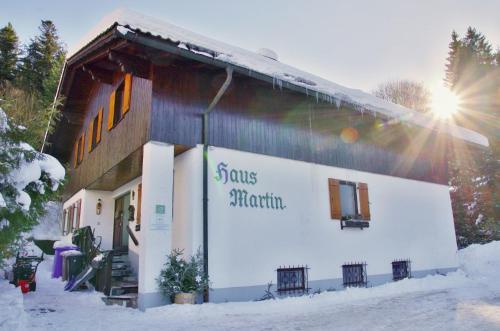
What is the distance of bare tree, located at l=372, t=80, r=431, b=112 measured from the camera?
25.7m

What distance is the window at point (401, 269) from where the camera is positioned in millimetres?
10299

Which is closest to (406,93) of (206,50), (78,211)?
(78,211)

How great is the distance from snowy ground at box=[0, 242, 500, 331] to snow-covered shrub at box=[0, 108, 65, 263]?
1281 millimetres

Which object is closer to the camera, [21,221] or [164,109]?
[21,221]

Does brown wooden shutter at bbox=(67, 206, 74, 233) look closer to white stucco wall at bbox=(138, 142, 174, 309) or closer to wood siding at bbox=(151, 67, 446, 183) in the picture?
white stucco wall at bbox=(138, 142, 174, 309)

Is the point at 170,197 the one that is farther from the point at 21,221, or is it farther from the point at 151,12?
the point at 151,12

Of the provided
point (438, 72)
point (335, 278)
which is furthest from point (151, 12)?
point (438, 72)

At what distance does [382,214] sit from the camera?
10.3 meters

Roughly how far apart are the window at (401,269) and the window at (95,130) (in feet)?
27.5

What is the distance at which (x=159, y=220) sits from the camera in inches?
263

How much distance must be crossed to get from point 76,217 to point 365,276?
28.4 feet

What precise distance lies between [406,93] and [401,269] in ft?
61.3

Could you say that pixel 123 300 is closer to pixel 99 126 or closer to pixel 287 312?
pixel 287 312

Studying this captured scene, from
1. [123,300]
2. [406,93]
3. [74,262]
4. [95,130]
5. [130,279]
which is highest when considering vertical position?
[406,93]
